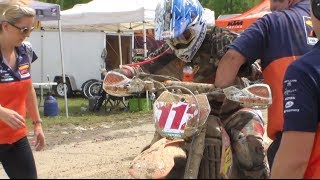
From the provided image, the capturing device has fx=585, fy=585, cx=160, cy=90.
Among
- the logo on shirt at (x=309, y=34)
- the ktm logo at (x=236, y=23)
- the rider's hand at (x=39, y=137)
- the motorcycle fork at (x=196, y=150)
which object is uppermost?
the logo on shirt at (x=309, y=34)

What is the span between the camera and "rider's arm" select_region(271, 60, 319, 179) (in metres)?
2.35

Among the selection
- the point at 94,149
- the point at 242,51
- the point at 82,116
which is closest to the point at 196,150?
the point at 242,51

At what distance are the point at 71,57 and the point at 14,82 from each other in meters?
16.8

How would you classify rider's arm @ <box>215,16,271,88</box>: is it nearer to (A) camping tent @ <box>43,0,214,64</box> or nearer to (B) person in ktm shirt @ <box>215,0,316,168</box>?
(B) person in ktm shirt @ <box>215,0,316,168</box>

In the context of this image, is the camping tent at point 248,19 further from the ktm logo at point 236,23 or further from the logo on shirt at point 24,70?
the logo on shirt at point 24,70

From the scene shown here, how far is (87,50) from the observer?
20516 millimetres

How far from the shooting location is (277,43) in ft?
12.3

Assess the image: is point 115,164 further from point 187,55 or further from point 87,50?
point 87,50

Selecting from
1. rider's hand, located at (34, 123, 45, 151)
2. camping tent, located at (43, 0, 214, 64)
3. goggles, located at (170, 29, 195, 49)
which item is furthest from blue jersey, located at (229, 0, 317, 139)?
camping tent, located at (43, 0, 214, 64)

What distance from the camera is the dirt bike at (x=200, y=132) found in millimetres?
3303

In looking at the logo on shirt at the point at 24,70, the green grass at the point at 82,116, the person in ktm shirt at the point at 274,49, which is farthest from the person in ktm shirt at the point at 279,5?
the green grass at the point at 82,116

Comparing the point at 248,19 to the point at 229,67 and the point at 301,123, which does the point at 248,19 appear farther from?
the point at 301,123

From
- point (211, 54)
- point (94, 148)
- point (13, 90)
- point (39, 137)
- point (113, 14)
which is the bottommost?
point (94, 148)

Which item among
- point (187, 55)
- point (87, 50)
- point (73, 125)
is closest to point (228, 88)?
point (187, 55)
